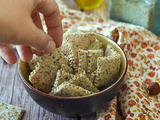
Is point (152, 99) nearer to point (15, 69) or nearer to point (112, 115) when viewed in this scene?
point (112, 115)

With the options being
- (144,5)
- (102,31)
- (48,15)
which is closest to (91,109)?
(48,15)

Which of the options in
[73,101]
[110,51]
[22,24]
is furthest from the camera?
[110,51]

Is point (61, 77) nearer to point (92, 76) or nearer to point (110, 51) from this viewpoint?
point (92, 76)

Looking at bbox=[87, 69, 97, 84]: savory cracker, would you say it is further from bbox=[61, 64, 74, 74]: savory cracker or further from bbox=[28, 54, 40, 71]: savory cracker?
bbox=[28, 54, 40, 71]: savory cracker

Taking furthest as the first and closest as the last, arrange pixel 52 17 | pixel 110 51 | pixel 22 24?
pixel 110 51
pixel 52 17
pixel 22 24

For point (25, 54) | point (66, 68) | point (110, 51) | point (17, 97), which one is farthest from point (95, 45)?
point (17, 97)

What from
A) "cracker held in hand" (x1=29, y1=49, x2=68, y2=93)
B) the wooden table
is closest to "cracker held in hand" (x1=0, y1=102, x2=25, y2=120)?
the wooden table
